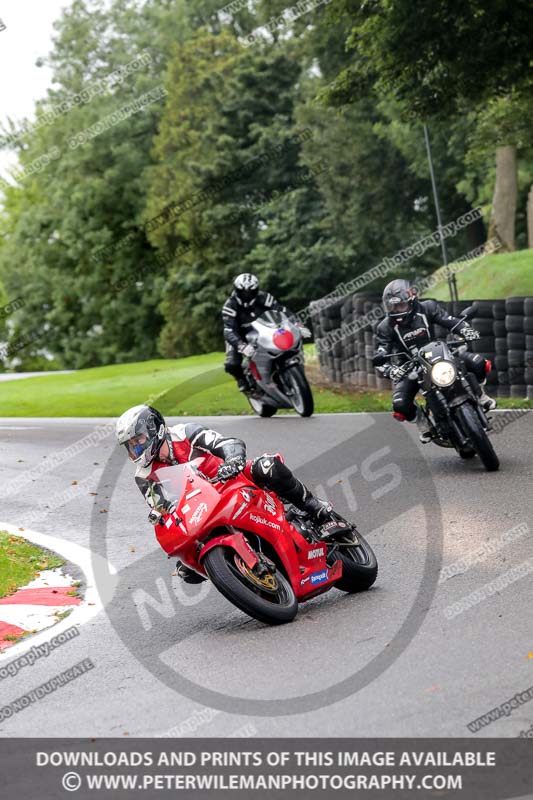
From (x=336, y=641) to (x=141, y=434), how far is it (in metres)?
1.68

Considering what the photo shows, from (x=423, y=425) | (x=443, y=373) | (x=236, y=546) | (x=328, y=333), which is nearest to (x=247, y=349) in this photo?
(x=423, y=425)

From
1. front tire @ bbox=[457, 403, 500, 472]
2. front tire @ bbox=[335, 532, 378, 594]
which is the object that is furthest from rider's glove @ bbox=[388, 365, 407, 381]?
front tire @ bbox=[335, 532, 378, 594]

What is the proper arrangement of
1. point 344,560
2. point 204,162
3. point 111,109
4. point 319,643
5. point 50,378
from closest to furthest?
point 319,643 < point 344,560 < point 50,378 < point 204,162 < point 111,109

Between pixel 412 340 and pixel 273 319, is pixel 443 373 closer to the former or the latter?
pixel 412 340

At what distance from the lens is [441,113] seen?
2423 cm

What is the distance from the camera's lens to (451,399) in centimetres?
1112

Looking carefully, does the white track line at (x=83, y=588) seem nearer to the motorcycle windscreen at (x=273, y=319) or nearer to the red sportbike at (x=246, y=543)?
the red sportbike at (x=246, y=543)

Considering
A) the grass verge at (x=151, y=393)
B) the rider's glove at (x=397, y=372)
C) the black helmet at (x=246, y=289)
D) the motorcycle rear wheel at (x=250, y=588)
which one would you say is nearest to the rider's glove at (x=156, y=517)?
the motorcycle rear wheel at (x=250, y=588)

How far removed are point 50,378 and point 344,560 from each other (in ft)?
93.6

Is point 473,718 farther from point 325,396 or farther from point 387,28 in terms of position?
point 387,28

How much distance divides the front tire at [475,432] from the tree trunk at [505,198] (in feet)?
75.3

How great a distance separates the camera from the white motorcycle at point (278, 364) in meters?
16.5

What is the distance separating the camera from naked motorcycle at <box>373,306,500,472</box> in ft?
36.1

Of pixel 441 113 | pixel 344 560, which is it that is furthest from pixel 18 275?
pixel 344 560
